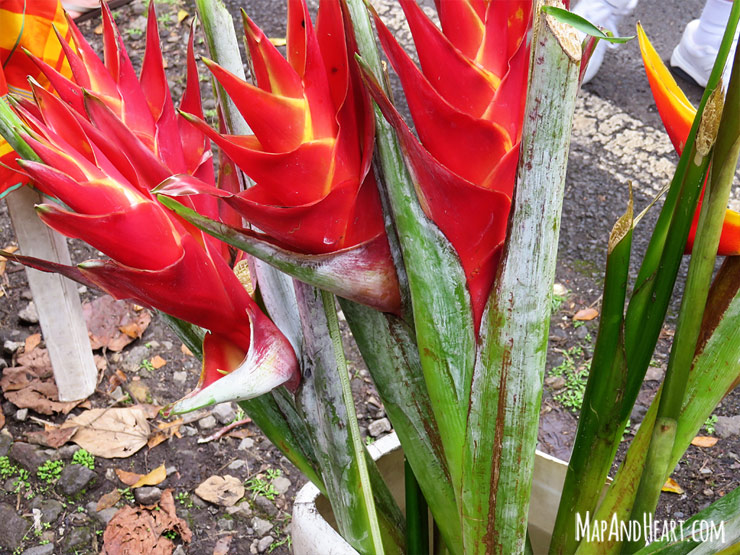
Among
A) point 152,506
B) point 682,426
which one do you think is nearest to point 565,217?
point 152,506

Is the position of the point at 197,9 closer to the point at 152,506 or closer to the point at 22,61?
the point at 22,61

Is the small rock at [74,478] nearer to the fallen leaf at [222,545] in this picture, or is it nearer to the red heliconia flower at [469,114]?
the fallen leaf at [222,545]

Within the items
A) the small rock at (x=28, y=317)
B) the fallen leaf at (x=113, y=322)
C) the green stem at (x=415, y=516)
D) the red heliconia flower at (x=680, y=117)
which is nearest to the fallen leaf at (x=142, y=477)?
the fallen leaf at (x=113, y=322)

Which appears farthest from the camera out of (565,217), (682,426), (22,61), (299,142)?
(565,217)

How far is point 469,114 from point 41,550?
112 cm

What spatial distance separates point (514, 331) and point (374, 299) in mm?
80

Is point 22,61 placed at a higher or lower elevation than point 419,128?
lower

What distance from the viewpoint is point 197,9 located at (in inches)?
17.2

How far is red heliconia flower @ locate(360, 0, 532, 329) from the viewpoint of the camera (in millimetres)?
384

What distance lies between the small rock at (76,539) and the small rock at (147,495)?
0.09 m

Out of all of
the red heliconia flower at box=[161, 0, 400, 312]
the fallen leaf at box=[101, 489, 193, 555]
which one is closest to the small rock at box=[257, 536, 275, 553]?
the fallen leaf at box=[101, 489, 193, 555]

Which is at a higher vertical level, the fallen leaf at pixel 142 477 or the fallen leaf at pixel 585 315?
the fallen leaf at pixel 585 315

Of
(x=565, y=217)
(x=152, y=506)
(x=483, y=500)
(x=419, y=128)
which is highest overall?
(x=419, y=128)

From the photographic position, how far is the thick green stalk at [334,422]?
45cm
